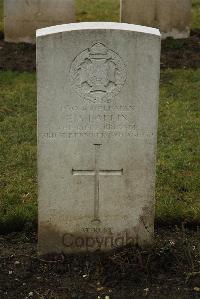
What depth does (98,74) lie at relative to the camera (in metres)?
4.50

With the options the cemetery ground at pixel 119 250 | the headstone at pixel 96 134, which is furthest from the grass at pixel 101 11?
the headstone at pixel 96 134

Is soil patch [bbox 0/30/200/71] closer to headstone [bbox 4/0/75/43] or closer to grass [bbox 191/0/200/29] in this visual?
headstone [bbox 4/0/75/43]

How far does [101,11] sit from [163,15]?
1.99m

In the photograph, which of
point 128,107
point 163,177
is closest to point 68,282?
point 128,107

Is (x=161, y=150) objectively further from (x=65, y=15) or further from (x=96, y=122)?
(x=65, y=15)

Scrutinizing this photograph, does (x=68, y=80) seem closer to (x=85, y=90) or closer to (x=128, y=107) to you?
(x=85, y=90)

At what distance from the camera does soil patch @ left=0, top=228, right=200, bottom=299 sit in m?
4.48


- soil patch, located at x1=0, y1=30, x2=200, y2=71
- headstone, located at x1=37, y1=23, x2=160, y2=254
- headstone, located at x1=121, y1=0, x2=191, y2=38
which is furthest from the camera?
headstone, located at x1=121, y1=0, x2=191, y2=38

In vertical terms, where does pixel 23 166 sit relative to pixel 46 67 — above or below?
below

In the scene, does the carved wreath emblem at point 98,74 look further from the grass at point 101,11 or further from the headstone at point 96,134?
the grass at point 101,11

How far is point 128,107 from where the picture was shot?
4.54 meters

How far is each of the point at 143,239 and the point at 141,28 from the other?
5.11 ft

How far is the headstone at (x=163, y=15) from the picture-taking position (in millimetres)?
11414

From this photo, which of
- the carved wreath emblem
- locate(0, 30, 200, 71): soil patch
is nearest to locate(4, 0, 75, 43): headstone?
locate(0, 30, 200, 71): soil patch
